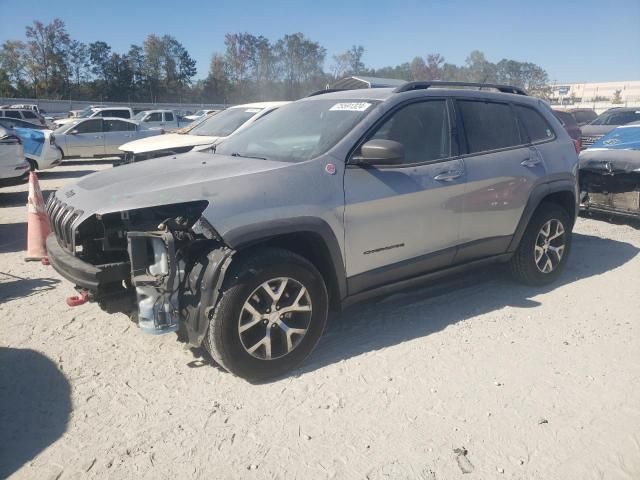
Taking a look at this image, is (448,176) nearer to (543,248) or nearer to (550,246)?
(543,248)

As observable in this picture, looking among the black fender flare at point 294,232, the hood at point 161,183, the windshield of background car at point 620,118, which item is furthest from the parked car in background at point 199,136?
the windshield of background car at point 620,118

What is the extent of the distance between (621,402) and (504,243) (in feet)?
6.00

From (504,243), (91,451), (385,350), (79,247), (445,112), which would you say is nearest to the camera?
(91,451)

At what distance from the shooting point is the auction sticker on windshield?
3818mm

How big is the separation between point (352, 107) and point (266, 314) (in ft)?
5.77

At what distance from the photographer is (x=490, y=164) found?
436 centimetres

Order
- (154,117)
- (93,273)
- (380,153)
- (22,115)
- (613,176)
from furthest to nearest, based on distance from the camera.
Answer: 1. (22,115)
2. (154,117)
3. (613,176)
4. (380,153)
5. (93,273)

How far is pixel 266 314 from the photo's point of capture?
321cm

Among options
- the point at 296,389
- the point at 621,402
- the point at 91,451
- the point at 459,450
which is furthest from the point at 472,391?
the point at 91,451

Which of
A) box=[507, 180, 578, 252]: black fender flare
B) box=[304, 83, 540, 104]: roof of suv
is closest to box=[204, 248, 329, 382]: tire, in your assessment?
box=[304, 83, 540, 104]: roof of suv

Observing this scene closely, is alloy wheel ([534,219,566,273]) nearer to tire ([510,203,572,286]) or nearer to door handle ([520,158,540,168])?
tire ([510,203,572,286])

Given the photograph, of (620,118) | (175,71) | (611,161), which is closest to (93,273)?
(611,161)

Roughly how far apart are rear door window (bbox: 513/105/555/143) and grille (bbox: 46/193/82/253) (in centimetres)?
399

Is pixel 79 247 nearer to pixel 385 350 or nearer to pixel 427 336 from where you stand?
pixel 385 350
